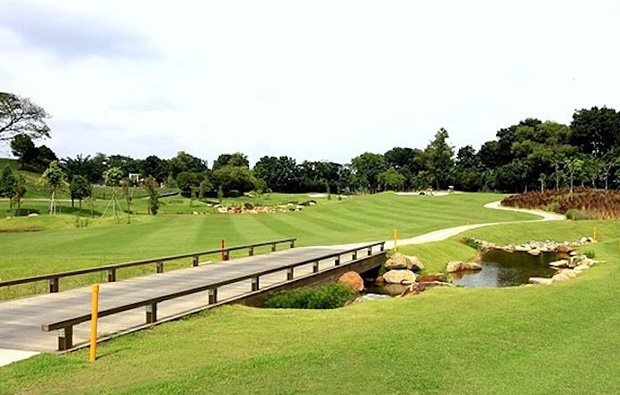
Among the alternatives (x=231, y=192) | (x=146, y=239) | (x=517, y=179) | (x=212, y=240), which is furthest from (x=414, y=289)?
(x=231, y=192)

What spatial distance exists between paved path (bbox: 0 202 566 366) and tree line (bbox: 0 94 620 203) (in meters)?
47.6

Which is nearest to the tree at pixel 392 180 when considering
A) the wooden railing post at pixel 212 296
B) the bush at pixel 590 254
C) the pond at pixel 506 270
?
the pond at pixel 506 270

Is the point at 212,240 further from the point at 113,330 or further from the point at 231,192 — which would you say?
the point at 231,192

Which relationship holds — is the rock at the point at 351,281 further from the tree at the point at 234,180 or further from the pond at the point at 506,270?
the tree at the point at 234,180

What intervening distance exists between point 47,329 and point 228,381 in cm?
301

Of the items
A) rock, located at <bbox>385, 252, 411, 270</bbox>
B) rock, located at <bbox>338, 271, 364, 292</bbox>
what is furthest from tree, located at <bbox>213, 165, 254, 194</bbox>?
rock, located at <bbox>338, 271, 364, 292</bbox>

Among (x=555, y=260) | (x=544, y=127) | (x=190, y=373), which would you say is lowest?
(x=555, y=260)

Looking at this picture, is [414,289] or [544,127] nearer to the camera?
Answer: [414,289]

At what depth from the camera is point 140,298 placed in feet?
42.0

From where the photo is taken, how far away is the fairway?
69.1ft

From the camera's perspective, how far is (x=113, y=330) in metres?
9.66

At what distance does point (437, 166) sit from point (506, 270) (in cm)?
8128

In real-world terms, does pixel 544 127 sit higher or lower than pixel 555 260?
higher

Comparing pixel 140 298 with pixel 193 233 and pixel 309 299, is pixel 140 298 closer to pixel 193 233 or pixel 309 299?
pixel 309 299
